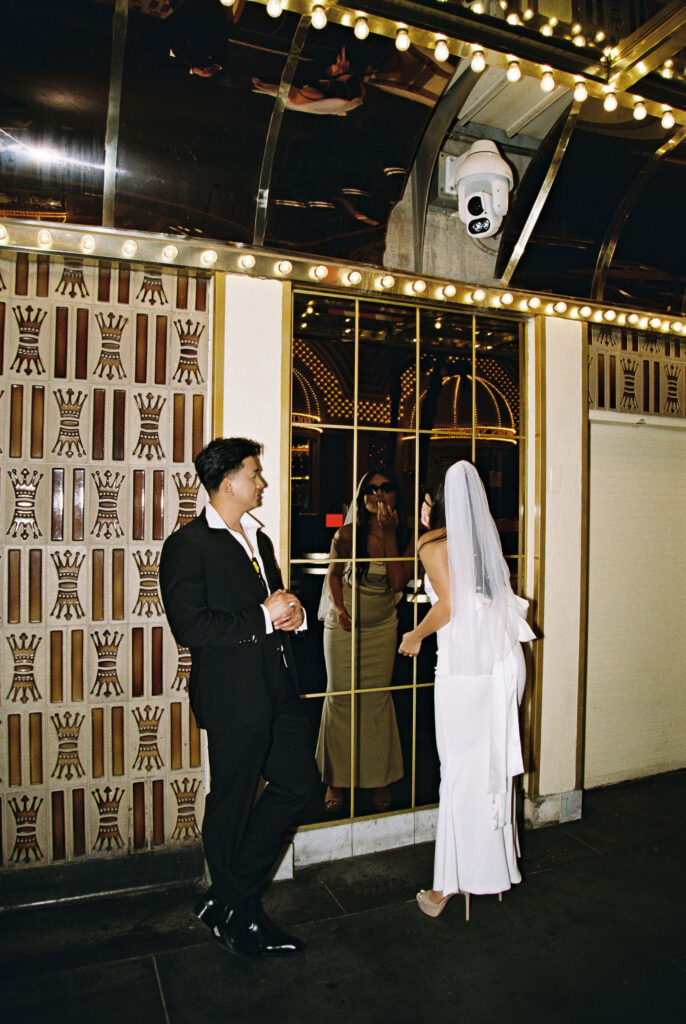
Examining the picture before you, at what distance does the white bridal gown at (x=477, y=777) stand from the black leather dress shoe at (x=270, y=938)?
72cm

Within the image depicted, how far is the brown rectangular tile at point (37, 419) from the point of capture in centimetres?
313

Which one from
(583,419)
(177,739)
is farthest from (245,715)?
(583,419)

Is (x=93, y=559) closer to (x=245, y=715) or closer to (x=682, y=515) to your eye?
(x=245, y=715)

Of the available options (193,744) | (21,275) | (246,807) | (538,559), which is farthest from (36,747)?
(538,559)

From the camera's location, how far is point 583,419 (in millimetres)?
4145

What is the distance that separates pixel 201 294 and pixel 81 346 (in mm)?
694

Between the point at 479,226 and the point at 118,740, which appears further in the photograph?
the point at 479,226

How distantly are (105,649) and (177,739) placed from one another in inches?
24.7

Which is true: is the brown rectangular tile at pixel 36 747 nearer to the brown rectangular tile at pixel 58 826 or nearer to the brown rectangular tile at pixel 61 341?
the brown rectangular tile at pixel 58 826

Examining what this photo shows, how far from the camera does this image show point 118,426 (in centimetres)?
325

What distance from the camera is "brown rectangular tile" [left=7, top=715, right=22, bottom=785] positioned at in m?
3.10

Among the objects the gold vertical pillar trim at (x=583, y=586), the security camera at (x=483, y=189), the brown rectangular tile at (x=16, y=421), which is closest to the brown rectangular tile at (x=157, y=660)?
the brown rectangular tile at (x=16, y=421)

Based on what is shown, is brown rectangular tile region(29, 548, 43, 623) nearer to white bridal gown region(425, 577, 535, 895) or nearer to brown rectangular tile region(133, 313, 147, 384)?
brown rectangular tile region(133, 313, 147, 384)

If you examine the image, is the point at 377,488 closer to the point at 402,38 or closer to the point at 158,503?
the point at 158,503
